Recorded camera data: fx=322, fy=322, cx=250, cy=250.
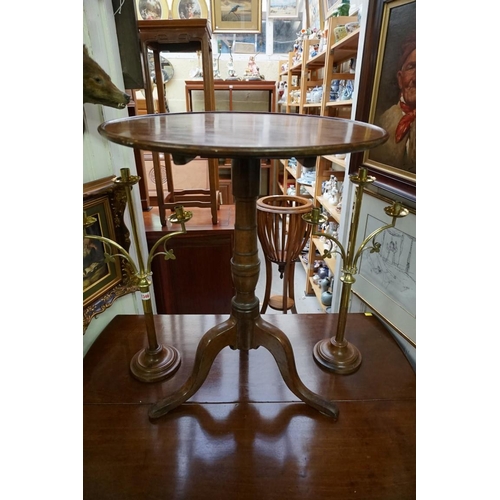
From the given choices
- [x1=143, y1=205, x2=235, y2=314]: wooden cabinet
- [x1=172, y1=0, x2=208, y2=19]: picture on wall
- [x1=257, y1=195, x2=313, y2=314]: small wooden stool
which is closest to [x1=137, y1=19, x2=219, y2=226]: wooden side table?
[x1=143, y1=205, x2=235, y2=314]: wooden cabinet

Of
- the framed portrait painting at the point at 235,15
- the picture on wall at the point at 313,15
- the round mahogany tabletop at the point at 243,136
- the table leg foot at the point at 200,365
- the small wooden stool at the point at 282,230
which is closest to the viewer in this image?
the round mahogany tabletop at the point at 243,136

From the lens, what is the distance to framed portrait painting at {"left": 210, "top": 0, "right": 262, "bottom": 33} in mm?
3166

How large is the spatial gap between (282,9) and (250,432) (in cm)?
391

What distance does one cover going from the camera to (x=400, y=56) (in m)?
0.92

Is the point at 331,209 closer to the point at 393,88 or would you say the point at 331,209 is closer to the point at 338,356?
the point at 393,88

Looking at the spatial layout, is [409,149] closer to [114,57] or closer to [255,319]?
[255,319]

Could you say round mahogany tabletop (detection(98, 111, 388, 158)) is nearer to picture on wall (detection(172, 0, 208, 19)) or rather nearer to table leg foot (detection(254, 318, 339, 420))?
table leg foot (detection(254, 318, 339, 420))

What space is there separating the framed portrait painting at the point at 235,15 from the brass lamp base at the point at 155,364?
3.42m

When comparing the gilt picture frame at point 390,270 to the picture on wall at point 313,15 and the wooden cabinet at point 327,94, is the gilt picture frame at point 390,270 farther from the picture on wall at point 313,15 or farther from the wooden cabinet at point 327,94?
the picture on wall at point 313,15

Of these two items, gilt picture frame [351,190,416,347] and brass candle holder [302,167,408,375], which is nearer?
brass candle holder [302,167,408,375]

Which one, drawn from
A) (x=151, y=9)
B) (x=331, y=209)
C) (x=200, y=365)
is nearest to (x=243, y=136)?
(x=200, y=365)

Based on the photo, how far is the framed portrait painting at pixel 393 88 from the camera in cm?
90

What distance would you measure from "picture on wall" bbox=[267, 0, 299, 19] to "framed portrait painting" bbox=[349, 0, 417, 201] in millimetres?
2852

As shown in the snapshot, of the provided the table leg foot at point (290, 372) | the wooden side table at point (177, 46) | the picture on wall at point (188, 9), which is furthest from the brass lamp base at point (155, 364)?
the picture on wall at point (188, 9)
